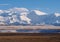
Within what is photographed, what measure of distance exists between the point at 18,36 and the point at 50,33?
438 millimetres

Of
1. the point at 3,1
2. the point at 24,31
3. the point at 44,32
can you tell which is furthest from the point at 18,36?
the point at 3,1

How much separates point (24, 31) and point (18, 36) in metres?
0.11

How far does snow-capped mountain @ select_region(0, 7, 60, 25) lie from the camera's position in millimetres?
1937

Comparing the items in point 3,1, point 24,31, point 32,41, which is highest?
point 3,1

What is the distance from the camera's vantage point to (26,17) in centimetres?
196

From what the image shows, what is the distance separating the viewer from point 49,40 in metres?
1.91

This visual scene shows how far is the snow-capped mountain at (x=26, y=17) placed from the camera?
6.35ft

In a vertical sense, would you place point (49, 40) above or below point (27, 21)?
below

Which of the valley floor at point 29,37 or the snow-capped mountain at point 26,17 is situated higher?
the snow-capped mountain at point 26,17

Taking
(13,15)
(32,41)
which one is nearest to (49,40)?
(32,41)

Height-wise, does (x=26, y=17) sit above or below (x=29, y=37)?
above

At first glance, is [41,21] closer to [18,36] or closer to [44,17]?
[44,17]

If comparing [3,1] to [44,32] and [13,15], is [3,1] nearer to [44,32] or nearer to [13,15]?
[13,15]

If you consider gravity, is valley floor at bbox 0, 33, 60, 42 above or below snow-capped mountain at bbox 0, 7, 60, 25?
below
